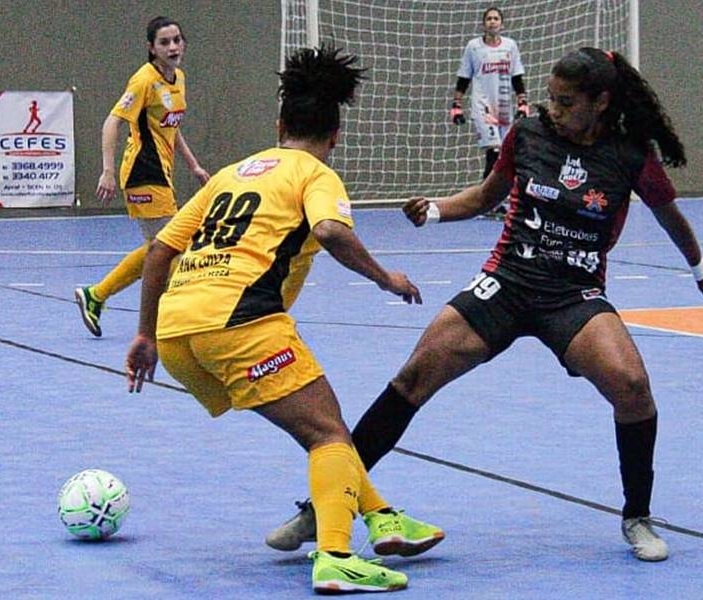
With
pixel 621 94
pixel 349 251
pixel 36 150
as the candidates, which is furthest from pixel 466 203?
pixel 36 150

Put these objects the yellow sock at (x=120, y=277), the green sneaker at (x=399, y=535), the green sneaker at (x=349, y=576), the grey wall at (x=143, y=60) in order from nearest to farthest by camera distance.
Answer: the green sneaker at (x=349, y=576)
the green sneaker at (x=399, y=535)
the yellow sock at (x=120, y=277)
the grey wall at (x=143, y=60)

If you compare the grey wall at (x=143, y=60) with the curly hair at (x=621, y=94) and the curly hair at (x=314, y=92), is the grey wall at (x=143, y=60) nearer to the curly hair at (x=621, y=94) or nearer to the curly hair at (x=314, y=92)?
the curly hair at (x=621, y=94)

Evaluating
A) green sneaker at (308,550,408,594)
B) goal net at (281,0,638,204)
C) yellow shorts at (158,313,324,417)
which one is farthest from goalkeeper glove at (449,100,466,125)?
green sneaker at (308,550,408,594)

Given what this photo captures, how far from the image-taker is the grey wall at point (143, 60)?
1895 cm

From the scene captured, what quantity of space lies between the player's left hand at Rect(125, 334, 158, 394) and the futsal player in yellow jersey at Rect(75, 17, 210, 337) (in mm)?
5065

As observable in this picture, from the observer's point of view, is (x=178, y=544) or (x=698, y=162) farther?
(x=698, y=162)

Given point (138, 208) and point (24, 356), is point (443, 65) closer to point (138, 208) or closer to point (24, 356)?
point (138, 208)

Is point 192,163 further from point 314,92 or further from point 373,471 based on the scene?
point 314,92

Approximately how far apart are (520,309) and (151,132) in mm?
5604

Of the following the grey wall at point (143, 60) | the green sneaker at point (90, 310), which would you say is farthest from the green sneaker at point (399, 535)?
the grey wall at point (143, 60)

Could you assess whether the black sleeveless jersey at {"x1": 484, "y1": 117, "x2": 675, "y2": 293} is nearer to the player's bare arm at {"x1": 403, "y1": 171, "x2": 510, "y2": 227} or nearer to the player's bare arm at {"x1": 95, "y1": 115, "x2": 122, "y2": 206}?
the player's bare arm at {"x1": 403, "y1": 171, "x2": 510, "y2": 227}

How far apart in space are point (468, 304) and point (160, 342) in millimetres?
983

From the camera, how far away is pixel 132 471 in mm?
6074

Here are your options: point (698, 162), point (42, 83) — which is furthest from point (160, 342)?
point (698, 162)
